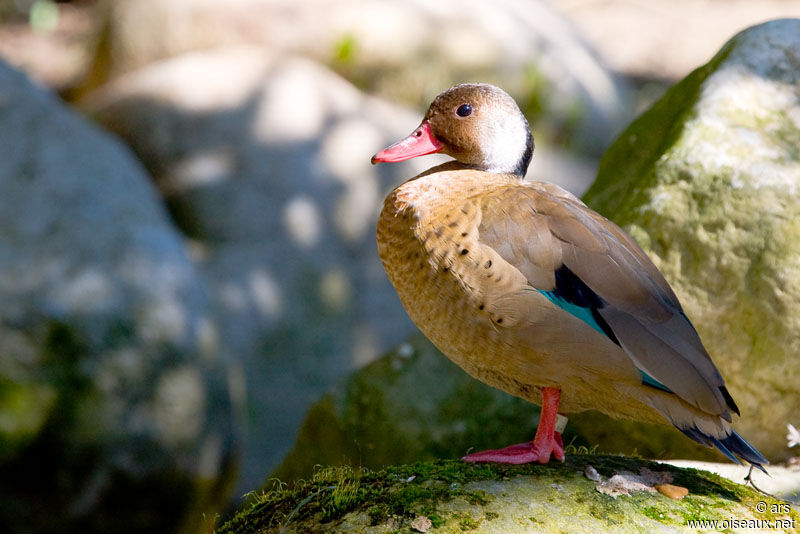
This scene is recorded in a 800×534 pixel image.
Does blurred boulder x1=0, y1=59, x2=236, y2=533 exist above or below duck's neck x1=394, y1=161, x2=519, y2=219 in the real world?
A: below

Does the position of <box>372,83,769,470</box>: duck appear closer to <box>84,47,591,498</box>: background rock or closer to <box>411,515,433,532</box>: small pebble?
<box>411,515,433,532</box>: small pebble

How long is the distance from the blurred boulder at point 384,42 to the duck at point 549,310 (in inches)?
180

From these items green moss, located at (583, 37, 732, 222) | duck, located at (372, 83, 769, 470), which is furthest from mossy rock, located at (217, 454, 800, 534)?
green moss, located at (583, 37, 732, 222)

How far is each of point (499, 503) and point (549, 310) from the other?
59cm

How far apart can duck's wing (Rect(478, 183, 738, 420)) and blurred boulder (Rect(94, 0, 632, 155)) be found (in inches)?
185

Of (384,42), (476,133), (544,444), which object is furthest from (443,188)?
(384,42)

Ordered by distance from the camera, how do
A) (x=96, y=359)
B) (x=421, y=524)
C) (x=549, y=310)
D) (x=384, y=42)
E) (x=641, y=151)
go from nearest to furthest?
(x=421, y=524) < (x=549, y=310) < (x=641, y=151) < (x=96, y=359) < (x=384, y=42)

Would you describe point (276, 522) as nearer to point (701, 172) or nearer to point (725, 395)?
point (725, 395)

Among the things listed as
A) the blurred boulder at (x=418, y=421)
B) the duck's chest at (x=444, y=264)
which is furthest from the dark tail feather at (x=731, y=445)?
the blurred boulder at (x=418, y=421)

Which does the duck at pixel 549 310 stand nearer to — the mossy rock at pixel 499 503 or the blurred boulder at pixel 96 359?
the mossy rock at pixel 499 503

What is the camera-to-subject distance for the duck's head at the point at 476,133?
289 centimetres

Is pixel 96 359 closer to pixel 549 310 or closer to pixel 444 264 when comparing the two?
pixel 444 264

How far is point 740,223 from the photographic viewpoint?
315 cm

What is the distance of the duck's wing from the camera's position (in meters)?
2.48
